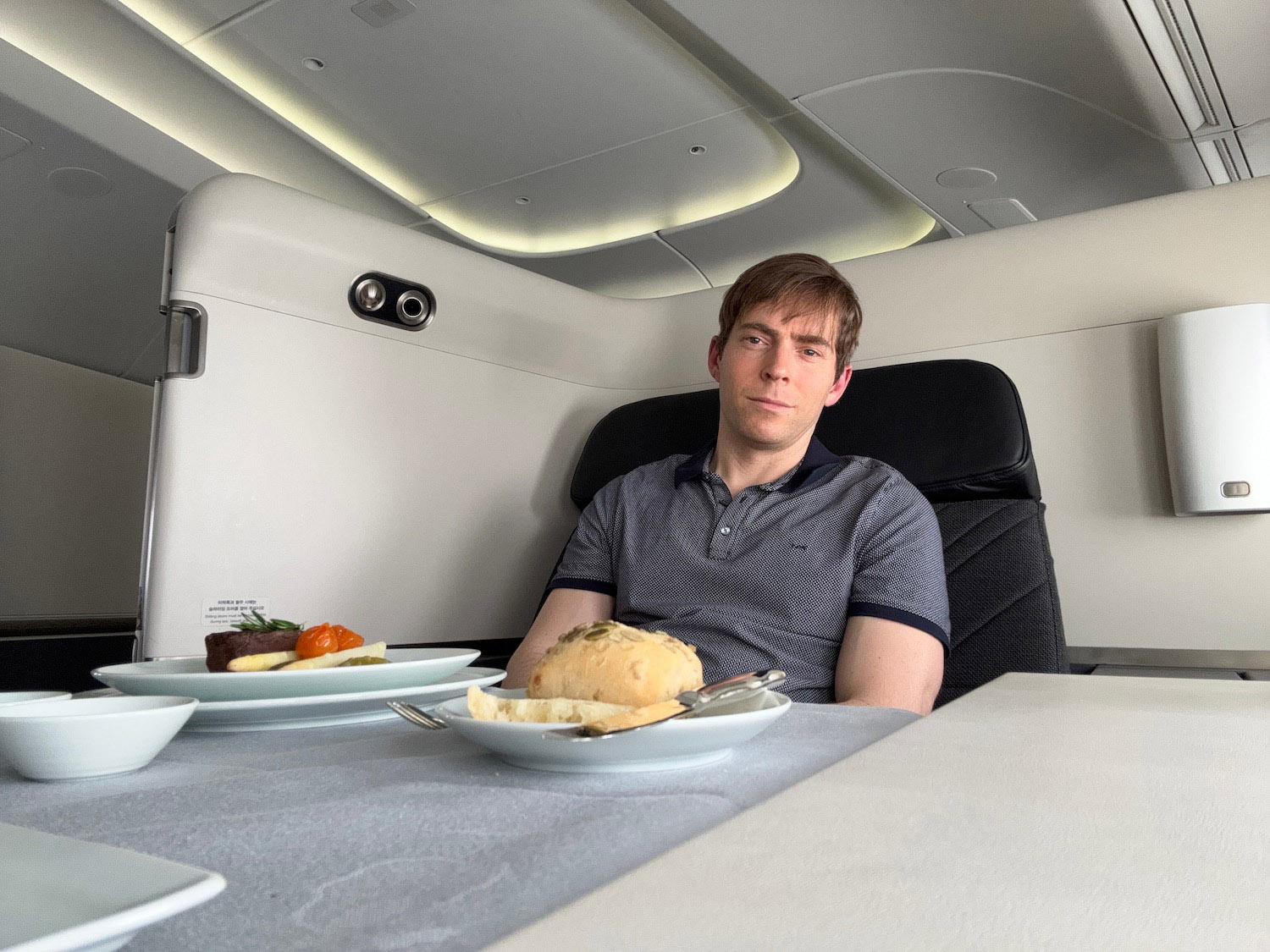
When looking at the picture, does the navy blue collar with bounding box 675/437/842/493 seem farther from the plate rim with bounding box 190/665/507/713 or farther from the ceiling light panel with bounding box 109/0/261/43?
the ceiling light panel with bounding box 109/0/261/43

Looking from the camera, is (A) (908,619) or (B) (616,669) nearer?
(B) (616,669)

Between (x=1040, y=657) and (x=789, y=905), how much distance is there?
1.18 meters

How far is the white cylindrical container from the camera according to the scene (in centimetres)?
135

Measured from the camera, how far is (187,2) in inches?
130

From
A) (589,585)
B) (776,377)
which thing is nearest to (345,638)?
(589,585)

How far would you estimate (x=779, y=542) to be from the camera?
1.34 metres

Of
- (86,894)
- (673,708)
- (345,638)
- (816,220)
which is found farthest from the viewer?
(816,220)

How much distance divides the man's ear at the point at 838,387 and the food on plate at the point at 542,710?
1173 millimetres

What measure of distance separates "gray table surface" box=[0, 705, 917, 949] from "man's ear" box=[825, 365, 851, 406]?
42.4 inches

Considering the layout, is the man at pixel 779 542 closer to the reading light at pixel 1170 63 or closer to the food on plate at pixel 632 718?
the food on plate at pixel 632 718

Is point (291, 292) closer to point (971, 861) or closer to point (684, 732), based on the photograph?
point (684, 732)

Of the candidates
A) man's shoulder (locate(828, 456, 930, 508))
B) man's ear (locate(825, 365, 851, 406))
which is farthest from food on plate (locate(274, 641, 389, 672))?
man's ear (locate(825, 365, 851, 406))

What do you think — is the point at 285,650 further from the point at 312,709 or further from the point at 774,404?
the point at 774,404

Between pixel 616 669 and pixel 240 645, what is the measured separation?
33 cm
